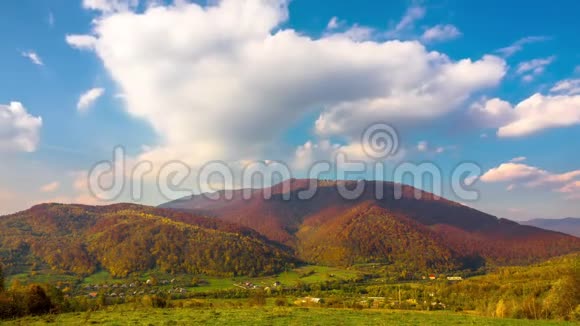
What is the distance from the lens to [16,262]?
181375mm

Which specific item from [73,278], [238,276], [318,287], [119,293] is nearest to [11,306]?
[119,293]

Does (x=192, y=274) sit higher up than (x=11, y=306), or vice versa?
(x=11, y=306)

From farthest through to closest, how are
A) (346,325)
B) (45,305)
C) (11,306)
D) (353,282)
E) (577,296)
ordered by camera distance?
(353,282) → (577,296) → (45,305) → (11,306) → (346,325)

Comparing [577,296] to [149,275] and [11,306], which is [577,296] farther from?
[149,275]

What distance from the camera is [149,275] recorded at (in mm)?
180875

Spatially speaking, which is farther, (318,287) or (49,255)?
(49,255)

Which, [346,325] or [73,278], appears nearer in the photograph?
[346,325]

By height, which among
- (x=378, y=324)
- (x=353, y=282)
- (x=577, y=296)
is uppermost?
(x=378, y=324)

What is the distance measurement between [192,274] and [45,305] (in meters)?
148

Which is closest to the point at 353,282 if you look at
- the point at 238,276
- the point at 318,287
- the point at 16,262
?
the point at 318,287

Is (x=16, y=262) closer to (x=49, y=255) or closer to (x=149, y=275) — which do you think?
(x=49, y=255)

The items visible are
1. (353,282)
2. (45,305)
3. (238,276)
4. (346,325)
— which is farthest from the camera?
(238,276)

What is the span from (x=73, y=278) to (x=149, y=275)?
32.3 metres

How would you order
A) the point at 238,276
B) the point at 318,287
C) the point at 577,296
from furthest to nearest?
1. the point at 238,276
2. the point at 318,287
3. the point at 577,296
